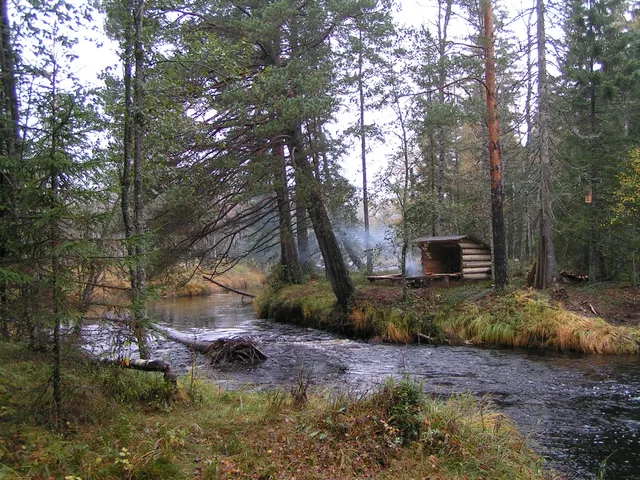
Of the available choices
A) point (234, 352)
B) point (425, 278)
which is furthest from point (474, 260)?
point (234, 352)

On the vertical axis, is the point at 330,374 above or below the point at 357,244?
below

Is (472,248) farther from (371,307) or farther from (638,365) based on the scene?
(638,365)

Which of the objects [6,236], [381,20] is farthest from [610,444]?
[381,20]

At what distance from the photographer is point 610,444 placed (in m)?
5.71

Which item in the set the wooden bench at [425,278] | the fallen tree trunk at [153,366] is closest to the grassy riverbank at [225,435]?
the fallen tree trunk at [153,366]

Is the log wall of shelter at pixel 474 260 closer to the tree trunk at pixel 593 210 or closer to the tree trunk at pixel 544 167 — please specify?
the tree trunk at pixel 544 167

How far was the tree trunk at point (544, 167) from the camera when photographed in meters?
14.1

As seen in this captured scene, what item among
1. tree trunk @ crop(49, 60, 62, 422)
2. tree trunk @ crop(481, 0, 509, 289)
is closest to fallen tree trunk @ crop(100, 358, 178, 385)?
tree trunk @ crop(49, 60, 62, 422)

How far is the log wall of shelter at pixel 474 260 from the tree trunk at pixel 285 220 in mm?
6526

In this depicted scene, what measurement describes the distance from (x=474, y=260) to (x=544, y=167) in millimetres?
4442

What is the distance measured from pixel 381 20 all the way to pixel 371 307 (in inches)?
325

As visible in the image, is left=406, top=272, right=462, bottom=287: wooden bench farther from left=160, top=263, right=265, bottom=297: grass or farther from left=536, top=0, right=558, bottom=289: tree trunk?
left=160, top=263, right=265, bottom=297: grass

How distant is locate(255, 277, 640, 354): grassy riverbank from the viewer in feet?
35.7

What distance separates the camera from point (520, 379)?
8625 mm
